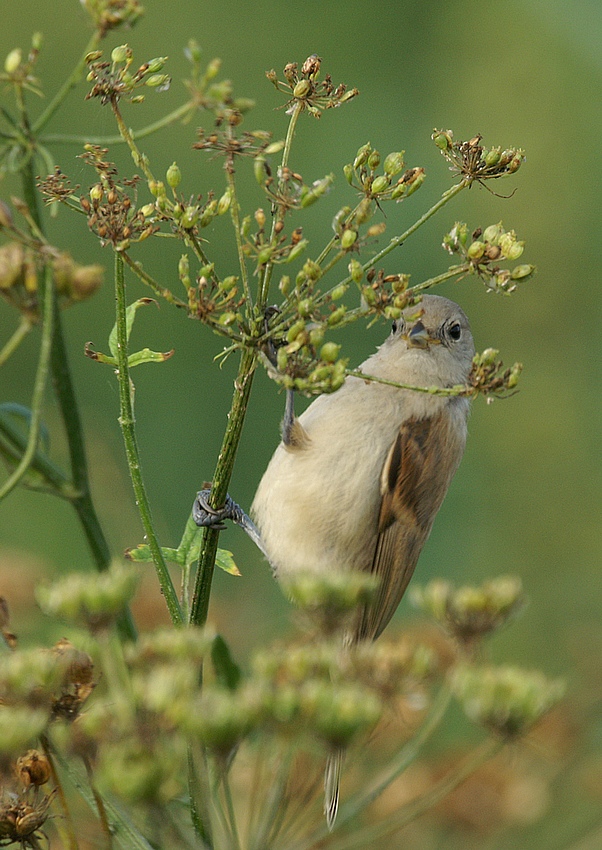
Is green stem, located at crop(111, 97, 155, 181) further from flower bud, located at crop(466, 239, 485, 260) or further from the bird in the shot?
the bird

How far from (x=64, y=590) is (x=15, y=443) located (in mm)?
495

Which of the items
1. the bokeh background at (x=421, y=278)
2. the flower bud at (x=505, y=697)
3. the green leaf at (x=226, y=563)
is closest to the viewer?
the flower bud at (x=505, y=697)

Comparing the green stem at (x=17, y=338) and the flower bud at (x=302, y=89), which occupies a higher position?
the flower bud at (x=302, y=89)

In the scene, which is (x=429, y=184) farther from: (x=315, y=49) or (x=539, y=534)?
(x=539, y=534)

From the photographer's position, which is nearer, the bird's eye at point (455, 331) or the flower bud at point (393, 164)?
the flower bud at point (393, 164)

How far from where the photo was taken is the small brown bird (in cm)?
417

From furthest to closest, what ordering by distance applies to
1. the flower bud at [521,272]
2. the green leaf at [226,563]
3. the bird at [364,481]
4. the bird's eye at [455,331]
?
the bird's eye at [455,331], the bird at [364,481], the green leaf at [226,563], the flower bud at [521,272]

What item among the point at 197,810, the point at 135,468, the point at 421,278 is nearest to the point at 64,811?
the point at 197,810

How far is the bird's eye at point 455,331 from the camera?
14.7 ft

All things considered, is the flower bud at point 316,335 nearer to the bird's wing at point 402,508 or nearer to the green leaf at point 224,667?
the green leaf at point 224,667

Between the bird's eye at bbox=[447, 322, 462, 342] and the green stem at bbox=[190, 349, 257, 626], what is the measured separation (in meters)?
2.58

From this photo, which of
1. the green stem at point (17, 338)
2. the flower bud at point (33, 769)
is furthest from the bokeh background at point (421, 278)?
the green stem at point (17, 338)

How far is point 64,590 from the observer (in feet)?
5.00

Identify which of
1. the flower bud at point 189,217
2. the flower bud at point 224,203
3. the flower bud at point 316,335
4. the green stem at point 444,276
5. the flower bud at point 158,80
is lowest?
the flower bud at point 316,335
